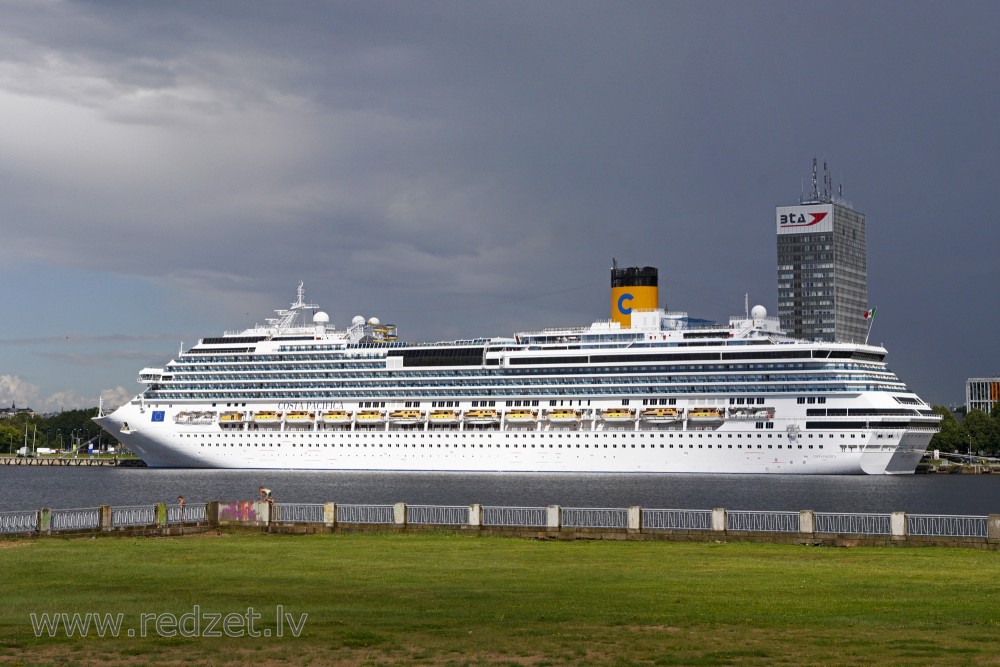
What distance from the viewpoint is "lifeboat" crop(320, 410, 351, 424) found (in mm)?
120750

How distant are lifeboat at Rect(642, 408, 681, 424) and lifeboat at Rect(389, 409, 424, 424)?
2080 cm

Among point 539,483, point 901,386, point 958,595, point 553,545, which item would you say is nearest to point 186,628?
point 958,595

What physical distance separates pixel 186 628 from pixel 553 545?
1653 cm

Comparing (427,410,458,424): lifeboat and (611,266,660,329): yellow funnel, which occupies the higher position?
(611,266,660,329): yellow funnel

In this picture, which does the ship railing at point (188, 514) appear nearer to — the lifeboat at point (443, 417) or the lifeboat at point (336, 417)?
the lifeboat at point (443, 417)

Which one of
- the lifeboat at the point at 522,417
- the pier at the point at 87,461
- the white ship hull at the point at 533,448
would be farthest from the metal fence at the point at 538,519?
the pier at the point at 87,461

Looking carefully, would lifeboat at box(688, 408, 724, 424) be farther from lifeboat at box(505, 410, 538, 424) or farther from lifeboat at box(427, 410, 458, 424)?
lifeboat at box(427, 410, 458, 424)

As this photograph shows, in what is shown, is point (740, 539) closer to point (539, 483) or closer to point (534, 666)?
point (534, 666)

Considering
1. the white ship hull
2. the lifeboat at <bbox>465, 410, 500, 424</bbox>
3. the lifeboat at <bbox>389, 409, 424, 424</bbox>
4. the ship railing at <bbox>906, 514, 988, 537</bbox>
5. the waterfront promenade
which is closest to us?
the waterfront promenade

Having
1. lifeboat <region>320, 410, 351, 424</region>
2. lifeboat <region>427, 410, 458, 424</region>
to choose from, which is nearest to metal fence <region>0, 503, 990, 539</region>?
lifeboat <region>427, 410, 458, 424</region>

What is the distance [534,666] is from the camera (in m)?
17.4

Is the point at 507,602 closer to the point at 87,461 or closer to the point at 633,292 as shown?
the point at 633,292

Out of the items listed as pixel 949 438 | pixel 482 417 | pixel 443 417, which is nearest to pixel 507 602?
pixel 482 417

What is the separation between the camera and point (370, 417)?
392 ft
